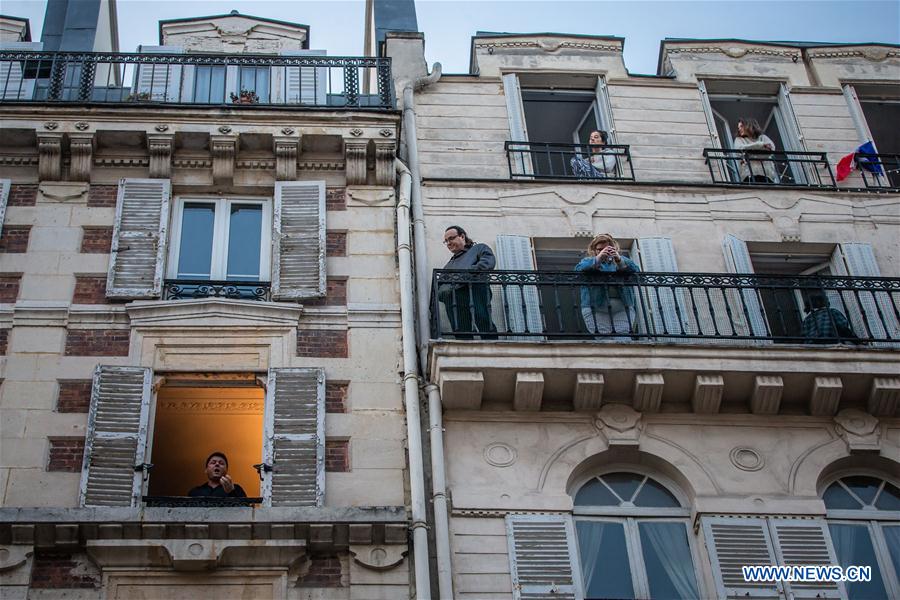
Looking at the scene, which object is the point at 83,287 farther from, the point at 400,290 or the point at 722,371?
the point at 722,371

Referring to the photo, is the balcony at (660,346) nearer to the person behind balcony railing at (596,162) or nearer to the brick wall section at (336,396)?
the brick wall section at (336,396)

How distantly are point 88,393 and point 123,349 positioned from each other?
0.59m

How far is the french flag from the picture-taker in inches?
567

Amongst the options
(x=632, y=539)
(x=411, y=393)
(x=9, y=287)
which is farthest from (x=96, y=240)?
(x=632, y=539)

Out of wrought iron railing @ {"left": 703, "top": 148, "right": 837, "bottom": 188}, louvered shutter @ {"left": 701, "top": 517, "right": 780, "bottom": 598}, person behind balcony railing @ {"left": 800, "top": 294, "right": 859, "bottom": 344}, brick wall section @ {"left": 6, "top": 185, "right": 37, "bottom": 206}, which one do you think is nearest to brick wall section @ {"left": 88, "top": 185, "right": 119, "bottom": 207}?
brick wall section @ {"left": 6, "top": 185, "right": 37, "bottom": 206}

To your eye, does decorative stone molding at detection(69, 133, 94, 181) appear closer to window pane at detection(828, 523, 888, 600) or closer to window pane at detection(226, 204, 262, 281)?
window pane at detection(226, 204, 262, 281)

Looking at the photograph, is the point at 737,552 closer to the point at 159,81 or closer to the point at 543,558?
the point at 543,558

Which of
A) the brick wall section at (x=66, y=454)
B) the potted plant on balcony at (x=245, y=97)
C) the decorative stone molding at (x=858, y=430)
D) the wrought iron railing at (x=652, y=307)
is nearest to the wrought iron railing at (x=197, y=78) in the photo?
the potted plant on balcony at (x=245, y=97)

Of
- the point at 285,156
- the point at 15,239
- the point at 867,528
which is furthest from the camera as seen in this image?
the point at 285,156

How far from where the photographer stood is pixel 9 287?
39.5 ft

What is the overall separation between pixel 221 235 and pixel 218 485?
304 cm

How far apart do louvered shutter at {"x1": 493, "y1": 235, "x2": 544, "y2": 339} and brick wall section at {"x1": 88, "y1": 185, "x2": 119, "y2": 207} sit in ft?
13.5

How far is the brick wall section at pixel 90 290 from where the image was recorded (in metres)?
12.0

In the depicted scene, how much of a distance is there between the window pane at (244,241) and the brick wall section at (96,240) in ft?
4.04
